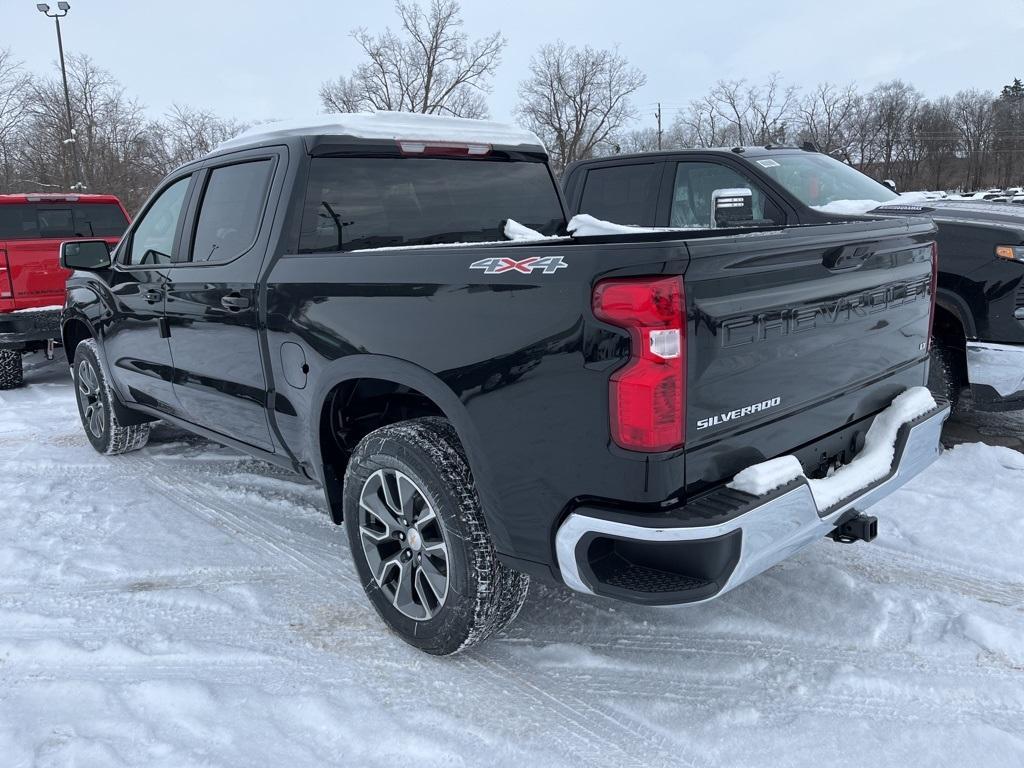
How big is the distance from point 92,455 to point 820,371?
5.03m

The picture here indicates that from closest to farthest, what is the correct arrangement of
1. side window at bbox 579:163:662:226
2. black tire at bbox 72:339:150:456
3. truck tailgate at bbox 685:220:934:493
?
truck tailgate at bbox 685:220:934:493
black tire at bbox 72:339:150:456
side window at bbox 579:163:662:226

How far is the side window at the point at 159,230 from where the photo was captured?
13.9ft

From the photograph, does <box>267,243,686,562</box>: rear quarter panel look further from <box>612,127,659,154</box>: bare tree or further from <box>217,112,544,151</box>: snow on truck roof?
<box>612,127,659,154</box>: bare tree

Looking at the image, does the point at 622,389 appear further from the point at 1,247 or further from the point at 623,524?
the point at 1,247

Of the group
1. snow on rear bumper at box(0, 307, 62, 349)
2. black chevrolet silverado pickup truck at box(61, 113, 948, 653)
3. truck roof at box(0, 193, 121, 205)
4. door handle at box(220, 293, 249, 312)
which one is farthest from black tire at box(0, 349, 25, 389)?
door handle at box(220, 293, 249, 312)

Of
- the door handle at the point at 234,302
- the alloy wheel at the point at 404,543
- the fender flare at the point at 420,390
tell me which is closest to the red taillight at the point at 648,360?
the fender flare at the point at 420,390

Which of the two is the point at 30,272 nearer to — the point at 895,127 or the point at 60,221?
the point at 60,221

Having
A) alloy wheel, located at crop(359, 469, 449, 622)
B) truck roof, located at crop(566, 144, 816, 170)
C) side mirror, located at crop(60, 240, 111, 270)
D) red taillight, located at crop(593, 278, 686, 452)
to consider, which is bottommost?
alloy wheel, located at crop(359, 469, 449, 622)

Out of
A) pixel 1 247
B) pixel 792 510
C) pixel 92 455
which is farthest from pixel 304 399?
pixel 1 247

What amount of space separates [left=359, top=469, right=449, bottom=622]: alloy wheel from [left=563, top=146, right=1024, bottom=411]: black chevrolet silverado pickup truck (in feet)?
12.3

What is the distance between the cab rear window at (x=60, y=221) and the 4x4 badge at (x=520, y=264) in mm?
7321

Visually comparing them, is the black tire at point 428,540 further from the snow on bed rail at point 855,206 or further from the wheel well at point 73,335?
the snow on bed rail at point 855,206

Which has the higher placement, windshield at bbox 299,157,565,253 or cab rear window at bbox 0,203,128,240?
cab rear window at bbox 0,203,128,240

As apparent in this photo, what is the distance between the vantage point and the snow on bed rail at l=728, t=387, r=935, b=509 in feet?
7.43
